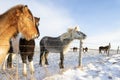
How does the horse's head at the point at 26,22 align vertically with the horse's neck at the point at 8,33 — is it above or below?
above

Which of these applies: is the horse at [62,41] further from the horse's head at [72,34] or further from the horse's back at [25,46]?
the horse's back at [25,46]

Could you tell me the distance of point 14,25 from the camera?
7.58 metres

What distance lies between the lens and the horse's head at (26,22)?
7.57m

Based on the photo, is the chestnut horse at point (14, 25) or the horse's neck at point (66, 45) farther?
the horse's neck at point (66, 45)

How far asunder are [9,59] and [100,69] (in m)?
3.87

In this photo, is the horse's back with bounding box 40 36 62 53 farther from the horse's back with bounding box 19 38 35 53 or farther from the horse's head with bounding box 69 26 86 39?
the horse's back with bounding box 19 38 35 53

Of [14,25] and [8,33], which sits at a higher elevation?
[14,25]

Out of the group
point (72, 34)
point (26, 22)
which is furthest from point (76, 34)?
point (26, 22)

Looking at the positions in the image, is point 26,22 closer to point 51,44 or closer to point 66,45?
point 66,45

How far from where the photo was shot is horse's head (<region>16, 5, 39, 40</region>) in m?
7.57

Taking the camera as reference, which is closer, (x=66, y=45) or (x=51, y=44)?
(x=66, y=45)

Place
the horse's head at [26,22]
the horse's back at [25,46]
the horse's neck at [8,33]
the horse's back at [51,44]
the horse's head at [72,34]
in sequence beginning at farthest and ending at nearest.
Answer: the horse's back at [51,44] < the horse's head at [72,34] < the horse's back at [25,46] < the horse's head at [26,22] < the horse's neck at [8,33]

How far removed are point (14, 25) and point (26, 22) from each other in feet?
1.02

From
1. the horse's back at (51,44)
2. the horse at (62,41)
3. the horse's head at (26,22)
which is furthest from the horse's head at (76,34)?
the horse's head at (26,22)
